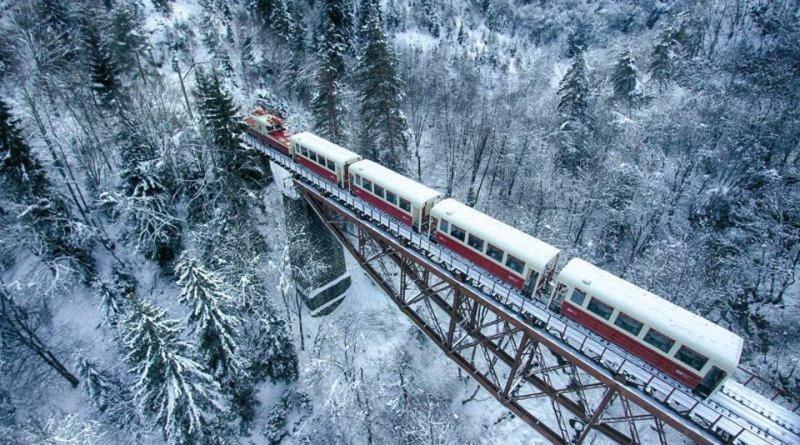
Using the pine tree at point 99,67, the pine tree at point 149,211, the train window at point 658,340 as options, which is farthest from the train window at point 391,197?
the pine tree at point 99,67

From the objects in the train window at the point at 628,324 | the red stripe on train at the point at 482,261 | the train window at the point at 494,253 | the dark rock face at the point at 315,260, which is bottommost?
the dark rock face at the point at 315,260

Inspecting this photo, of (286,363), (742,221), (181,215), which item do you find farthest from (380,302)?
(742,221)

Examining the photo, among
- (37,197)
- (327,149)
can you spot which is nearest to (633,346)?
(327,149)

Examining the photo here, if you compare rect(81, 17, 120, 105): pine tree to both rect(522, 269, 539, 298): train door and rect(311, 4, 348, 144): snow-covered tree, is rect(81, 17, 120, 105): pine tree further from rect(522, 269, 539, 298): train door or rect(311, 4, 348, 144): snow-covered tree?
rect(522, 269, 539, 298): train door

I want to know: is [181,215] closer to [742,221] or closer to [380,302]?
[380,302]

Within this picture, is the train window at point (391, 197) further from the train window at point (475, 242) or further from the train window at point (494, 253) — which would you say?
the train window at point (494, 253)
